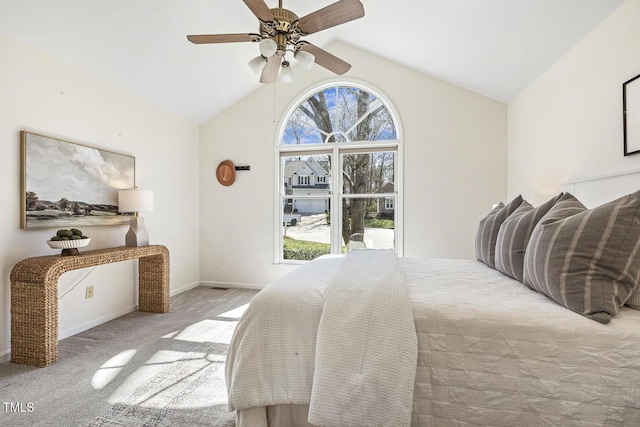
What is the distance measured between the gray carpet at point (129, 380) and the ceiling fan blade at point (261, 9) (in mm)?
2341

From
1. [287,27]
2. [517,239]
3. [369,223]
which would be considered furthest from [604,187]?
[369,223]

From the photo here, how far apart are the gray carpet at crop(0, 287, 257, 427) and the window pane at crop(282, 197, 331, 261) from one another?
1.57 m

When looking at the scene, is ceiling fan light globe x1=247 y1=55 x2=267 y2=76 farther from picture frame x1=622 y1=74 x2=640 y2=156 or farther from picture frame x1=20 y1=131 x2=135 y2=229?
picture frame x1=622 y1=74 x2=640 y2=156

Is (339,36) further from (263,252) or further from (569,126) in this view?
(263,252)

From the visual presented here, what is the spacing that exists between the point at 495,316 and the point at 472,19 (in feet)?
8.37

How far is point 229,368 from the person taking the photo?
1.35 m

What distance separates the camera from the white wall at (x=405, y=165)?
12.3ft

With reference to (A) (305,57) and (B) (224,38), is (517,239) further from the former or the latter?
(B) (224,38)

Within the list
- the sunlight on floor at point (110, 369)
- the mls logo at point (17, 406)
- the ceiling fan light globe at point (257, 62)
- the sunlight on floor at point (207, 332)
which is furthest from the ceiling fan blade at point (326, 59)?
the mls logo at point (17, 406)

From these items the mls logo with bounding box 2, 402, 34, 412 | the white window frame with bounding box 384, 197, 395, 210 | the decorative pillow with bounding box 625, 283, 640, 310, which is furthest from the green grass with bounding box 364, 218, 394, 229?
the mls logo with bounding box 2, 402, 34, 412

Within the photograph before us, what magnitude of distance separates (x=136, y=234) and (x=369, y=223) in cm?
277

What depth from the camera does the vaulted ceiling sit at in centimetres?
226

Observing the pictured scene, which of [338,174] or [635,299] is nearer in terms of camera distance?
[635,299]

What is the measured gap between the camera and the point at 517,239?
5.77 ft
